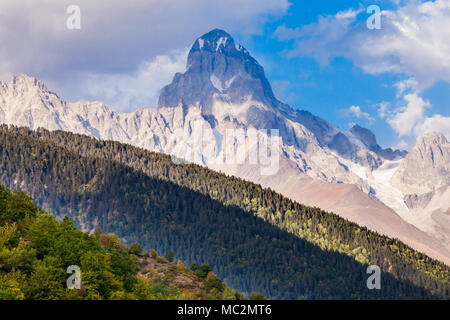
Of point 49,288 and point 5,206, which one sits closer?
point 49,288
